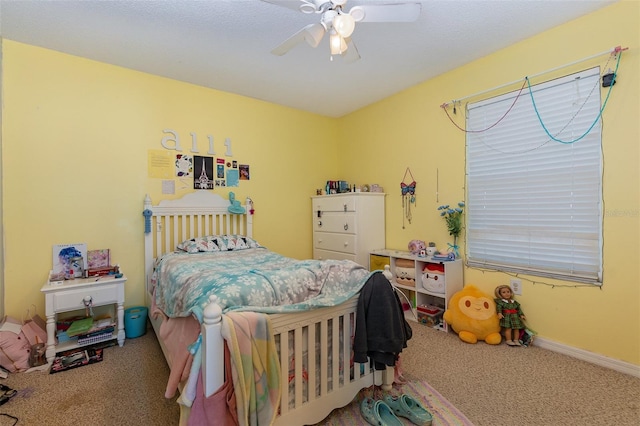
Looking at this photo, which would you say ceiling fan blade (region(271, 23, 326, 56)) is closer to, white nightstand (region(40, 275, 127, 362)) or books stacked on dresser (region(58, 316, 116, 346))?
white nightstand (region(40, 275, 127, 362))

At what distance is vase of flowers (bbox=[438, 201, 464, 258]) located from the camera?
296 cm

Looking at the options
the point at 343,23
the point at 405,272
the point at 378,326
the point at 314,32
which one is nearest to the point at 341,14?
the point at 343,23

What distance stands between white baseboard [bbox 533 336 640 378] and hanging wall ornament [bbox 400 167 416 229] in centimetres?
166

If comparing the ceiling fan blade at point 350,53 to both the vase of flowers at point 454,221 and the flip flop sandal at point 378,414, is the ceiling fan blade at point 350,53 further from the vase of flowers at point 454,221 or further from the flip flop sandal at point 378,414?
the flip flop sandal at point 378,414

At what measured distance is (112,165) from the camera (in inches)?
113

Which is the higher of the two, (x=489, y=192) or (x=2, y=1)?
(x=2, y=1)

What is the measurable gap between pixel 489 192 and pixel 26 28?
13.5ft

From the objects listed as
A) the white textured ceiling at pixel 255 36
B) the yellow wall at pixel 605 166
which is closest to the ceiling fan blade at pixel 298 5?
the white textured ceiling at pixel 255 36

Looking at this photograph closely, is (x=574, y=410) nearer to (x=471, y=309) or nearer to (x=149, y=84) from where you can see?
(x=471, y=309)

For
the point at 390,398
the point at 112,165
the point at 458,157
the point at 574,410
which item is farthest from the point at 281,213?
the point at 574,410

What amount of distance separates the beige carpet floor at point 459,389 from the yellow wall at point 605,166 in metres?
0.28

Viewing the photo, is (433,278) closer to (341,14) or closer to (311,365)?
(311,365)

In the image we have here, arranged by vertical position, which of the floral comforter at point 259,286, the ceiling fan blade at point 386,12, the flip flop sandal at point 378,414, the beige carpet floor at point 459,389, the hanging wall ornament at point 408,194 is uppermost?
the ceiling fan blade at point 386,12

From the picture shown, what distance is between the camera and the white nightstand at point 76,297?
89.3 inches
